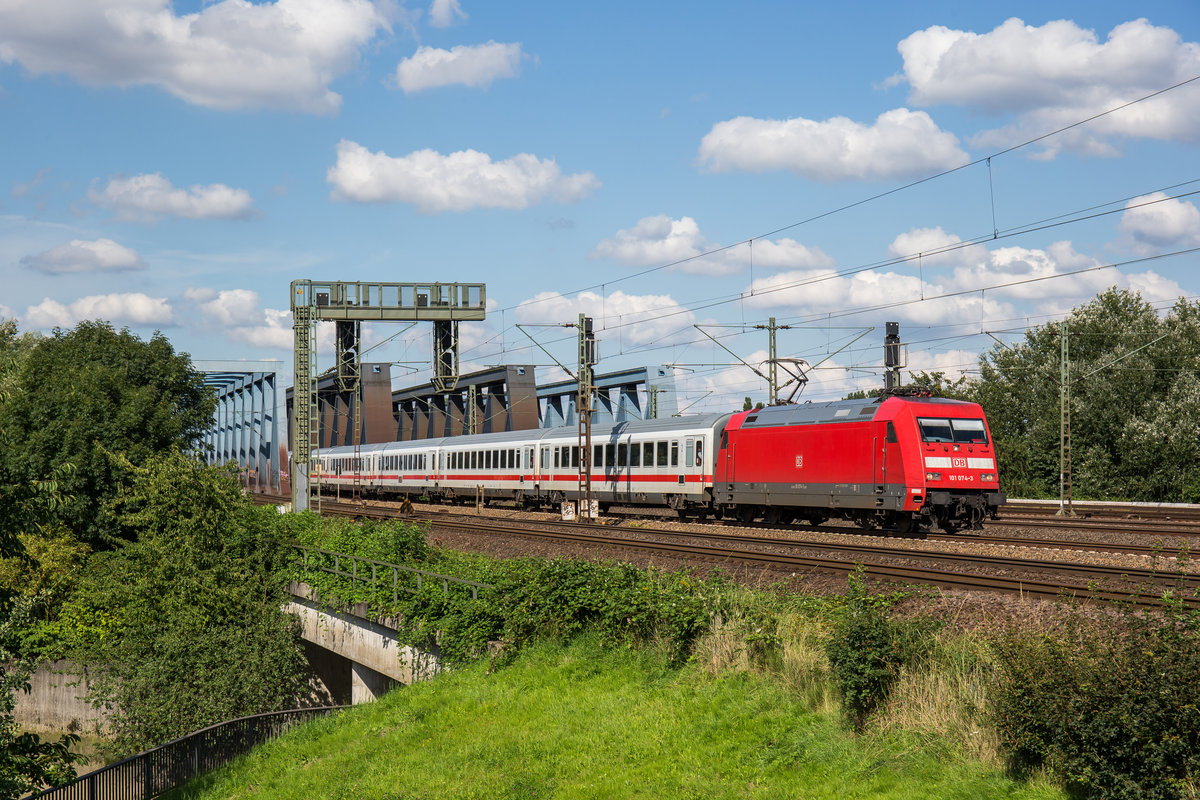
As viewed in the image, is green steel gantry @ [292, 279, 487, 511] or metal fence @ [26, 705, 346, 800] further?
green steel gantry @ [292, 279, 487, 511]

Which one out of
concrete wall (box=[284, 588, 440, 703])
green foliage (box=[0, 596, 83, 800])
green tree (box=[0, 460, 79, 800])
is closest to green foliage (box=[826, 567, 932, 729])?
concrete wall (box=[284, 588, 440, 703])

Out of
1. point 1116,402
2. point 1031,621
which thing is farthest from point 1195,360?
point 1031,621

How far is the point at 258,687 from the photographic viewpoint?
24.5 m

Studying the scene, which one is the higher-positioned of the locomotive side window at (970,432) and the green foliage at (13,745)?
the locomotive side window at (970,432)

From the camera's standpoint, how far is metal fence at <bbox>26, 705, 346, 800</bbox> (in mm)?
15141

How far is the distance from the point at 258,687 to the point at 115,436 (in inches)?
669

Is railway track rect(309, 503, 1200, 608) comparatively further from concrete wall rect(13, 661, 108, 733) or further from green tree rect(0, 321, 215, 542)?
green tree rect(0, 321, 215, 542)

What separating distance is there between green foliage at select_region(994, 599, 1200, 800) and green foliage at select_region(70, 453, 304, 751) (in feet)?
64.6

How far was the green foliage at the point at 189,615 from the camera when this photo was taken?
24.4 meters

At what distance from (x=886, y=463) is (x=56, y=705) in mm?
24456

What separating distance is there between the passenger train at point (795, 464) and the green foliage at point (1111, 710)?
57.0 feet

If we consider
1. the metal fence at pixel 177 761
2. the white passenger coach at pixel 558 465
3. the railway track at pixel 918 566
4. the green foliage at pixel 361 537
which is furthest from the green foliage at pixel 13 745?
the white passenger coach at pixel 558 465

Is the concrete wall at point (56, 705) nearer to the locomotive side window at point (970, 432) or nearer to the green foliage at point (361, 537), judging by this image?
the green foliage at point (361, 537)

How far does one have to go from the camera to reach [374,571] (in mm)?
21328
